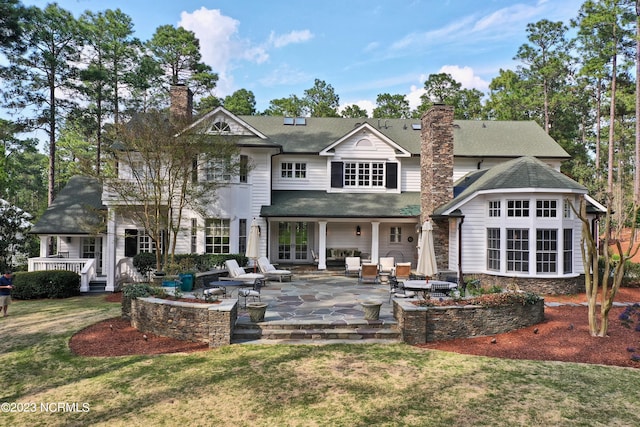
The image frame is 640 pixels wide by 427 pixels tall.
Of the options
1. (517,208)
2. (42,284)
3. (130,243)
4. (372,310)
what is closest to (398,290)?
(372,310)

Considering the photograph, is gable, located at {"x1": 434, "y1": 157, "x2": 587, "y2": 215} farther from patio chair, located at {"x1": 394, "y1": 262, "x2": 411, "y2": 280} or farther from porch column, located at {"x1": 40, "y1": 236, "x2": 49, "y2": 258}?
porch column, located at {"x1": 40, "y1": 236, "x2": 49, "y2": 258}

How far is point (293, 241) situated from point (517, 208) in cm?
1125

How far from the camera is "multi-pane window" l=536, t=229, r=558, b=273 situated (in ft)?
45.5

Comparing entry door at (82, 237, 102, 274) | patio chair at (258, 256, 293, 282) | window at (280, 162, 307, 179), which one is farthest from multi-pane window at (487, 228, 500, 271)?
entry door at (82, 237, 102, 274)

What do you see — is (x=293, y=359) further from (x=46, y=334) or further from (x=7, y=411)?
(x=46, y=334)

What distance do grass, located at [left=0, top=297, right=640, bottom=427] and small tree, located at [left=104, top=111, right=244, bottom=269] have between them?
7.10 m

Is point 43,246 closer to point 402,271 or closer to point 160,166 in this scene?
point 160,166

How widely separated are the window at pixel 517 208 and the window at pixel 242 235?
38.2ft

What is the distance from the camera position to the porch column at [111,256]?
1662cm

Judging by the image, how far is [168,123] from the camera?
14.5 meters

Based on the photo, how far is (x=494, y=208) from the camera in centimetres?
1488

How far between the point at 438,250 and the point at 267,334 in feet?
33.4

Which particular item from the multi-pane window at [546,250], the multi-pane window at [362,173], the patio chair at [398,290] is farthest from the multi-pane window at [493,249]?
the multi-pane window at [362,173]

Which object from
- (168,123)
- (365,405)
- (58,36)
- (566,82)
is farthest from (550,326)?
(566,82)
